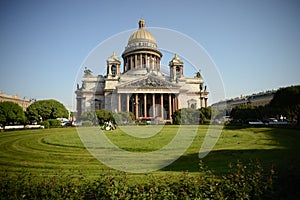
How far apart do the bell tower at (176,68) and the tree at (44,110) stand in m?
38.2

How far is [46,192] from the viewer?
5.66 metres

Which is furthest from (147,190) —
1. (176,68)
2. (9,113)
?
(176,68)

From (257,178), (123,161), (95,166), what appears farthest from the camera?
(123,161)

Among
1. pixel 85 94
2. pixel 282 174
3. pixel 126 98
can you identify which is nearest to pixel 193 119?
pixel 126 98

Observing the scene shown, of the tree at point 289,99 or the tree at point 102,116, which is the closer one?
the tree at point 289,99

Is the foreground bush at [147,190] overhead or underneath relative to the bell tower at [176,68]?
underneath

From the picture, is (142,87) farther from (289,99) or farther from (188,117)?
(289,99)

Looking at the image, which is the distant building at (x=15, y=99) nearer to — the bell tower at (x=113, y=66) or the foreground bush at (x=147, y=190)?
the bell tower at (x=113, y=66)

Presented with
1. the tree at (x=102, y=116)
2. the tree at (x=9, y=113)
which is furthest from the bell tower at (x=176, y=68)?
the tree at (x=9, y=113)

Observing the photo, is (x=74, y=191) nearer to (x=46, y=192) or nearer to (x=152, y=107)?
(x=46, y=192)

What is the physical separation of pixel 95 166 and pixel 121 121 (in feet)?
121

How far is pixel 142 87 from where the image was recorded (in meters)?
60.1

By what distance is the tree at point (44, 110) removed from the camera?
5741 centimetres

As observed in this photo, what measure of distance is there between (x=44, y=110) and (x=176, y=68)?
4519 centimetres
